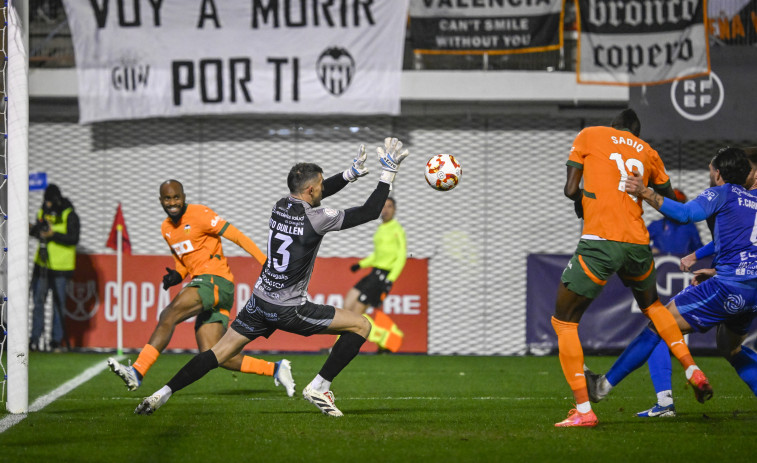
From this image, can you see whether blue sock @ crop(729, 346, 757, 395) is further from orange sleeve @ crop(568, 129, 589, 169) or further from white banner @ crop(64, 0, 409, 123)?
white banner @ crop(64, 0, 409, 123)

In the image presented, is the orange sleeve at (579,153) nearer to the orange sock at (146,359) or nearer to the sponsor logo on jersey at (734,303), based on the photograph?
the sponsor logo on jersey at (734,303)

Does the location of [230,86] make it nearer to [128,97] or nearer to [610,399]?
[128,97]

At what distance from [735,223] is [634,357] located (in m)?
1.19

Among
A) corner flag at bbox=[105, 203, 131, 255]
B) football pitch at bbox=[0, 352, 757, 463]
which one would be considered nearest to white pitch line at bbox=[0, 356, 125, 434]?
football pitch at bbox=[0, 352, 757, 463]

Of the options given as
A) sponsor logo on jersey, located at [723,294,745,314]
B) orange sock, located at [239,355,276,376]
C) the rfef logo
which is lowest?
orange sock, located at [239,355,276,376]

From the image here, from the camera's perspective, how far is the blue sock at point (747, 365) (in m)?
7.00

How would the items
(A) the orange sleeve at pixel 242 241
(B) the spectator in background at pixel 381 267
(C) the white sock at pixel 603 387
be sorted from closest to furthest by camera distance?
1. (C) the white sock at pixel 603 387
2. (A) the orange sleeve at pixel 242 241
3. (B) the spectator in background at pixel 381 267

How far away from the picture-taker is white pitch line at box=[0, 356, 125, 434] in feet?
22.3

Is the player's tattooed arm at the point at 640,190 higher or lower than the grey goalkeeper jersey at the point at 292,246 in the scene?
higher

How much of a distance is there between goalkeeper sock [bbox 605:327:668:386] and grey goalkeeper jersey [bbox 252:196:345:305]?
2261 millimetres

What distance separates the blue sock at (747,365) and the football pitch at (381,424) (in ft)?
0.92

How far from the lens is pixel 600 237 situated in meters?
6.38

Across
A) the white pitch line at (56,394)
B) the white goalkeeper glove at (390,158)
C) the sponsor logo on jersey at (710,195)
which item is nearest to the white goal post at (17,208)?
the white pitch line at (56,394)

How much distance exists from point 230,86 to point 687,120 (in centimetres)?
652
